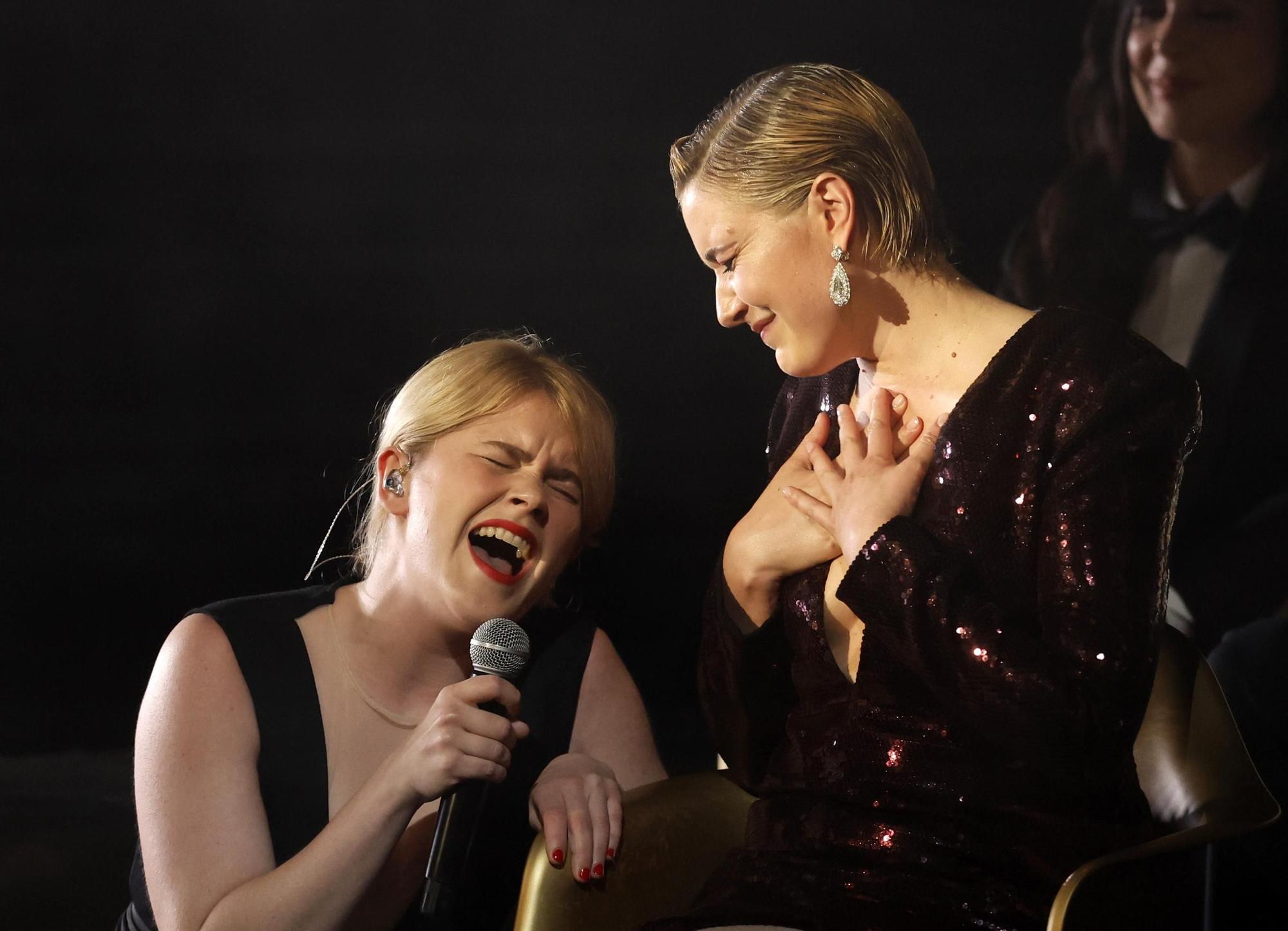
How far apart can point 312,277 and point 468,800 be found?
93 cm

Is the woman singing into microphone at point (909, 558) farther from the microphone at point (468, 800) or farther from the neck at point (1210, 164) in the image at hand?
the neck at point (1210, 164)

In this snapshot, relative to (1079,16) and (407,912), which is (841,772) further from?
(1079,16)

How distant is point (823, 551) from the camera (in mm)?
1520

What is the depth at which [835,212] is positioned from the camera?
1.55 metres

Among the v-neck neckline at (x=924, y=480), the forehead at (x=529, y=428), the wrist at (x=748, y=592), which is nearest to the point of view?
the v-neck neckline at (x=924, y=480)

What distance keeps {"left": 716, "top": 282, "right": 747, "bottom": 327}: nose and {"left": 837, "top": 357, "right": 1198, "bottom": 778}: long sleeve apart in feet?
1.18

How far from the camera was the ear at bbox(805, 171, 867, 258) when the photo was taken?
1.54 metres

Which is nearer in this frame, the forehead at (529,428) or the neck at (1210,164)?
the forehead at (529,428)

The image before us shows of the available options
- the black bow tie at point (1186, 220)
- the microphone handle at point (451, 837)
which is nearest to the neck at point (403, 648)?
the microphone handle at point (451, 837)

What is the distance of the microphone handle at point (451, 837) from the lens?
1.46m

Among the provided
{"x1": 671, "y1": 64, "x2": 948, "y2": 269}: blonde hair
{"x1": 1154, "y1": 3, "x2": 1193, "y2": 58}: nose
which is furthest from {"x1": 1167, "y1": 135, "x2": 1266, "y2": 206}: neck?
{"x1": 671, "y1": 64, "x2": 948, "y2": 269}: blonde hair

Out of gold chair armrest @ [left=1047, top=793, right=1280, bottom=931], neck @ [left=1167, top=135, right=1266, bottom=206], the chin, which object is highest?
neck @ [left=1167, top=135, right=1266, bottom=206]

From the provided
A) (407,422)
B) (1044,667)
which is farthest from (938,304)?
(407,422)

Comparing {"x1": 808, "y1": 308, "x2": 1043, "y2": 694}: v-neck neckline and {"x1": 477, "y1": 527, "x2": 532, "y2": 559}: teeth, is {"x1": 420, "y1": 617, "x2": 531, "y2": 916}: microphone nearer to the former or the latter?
{"x1": 477, "y1": 527, "x2": 532, "y2": 559}: teeth
